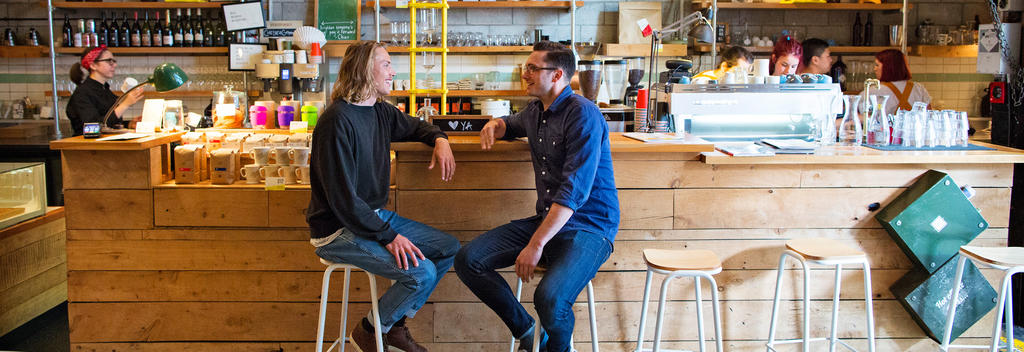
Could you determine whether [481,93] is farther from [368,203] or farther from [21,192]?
[368,203]

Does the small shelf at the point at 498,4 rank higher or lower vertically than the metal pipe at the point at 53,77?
higher

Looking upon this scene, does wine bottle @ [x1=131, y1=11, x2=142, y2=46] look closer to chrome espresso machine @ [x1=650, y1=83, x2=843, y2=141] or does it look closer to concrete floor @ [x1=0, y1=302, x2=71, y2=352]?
concrete floor @ [x1=0, y1=302, x2=71, y2=352]

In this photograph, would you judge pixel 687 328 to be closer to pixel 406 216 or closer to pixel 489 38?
pixel 406 216

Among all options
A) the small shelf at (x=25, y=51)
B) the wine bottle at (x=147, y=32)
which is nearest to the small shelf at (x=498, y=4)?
the wine bottle at (x=147, y=32)

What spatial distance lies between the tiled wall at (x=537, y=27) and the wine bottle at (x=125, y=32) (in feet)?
0.79

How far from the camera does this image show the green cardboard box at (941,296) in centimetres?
326

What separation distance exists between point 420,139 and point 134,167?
1232 mm

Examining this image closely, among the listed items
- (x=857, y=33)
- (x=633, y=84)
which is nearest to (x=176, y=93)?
(x=633, y=84)


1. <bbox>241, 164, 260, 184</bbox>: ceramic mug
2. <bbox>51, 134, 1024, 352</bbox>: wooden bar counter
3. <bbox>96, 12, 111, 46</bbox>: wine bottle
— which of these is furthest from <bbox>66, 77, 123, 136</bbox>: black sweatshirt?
<bbox>241, 164, 260, 184</bbox>: ceramic mug

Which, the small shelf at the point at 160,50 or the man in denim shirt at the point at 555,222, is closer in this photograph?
the man in denim shirt at the point at 555,222

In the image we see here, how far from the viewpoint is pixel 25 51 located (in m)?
6.82

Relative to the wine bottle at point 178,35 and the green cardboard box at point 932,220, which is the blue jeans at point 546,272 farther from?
the wine bottle at point 178,35

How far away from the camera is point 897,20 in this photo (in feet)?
23.0

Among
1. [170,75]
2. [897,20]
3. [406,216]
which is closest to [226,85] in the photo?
[170,75]
